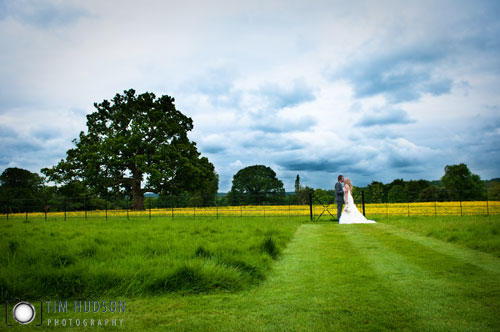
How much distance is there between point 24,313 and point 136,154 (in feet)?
103

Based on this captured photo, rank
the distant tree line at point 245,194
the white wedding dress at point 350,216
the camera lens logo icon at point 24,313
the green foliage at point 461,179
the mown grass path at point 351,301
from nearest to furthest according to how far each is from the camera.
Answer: the mown grass path at point 351,301 < the camera lens logo icon at point 24,313 < the white wedding dress at point 350,216 < the distant tree line at point 245,194 < the green foliage at point 461,179

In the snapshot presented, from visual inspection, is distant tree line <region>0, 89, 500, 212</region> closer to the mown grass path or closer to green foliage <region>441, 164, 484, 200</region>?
the mown grass path

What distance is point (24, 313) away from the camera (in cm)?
390

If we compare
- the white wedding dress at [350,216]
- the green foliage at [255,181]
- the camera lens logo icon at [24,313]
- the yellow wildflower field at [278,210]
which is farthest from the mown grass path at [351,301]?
the green foliage at [255,181]

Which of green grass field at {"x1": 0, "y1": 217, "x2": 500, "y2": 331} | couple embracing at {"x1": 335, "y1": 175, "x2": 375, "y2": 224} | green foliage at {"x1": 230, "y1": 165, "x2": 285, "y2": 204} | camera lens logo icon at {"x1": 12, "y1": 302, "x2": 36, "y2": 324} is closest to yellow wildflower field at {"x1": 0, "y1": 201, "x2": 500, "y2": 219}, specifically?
couple embracing at {"x1": 335, "y1": 175, "x2": 375, "y2": 224}

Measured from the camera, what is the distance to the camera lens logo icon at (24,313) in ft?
12.5

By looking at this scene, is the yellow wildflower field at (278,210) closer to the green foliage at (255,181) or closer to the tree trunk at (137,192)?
the tree trunk at (137,192)

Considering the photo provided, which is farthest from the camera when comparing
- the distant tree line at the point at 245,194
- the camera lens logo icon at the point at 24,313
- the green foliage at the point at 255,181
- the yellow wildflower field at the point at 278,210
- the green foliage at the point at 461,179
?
the green foliage at the point at 461,179

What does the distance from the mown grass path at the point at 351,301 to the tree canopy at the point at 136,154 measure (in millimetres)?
27165

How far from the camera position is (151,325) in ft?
12.0

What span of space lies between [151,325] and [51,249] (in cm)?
489

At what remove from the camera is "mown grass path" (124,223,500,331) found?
360 centimetres

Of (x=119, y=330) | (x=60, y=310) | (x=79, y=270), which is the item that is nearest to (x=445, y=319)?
(x=119, y=330)

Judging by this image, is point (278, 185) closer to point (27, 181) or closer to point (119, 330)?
point (27, 181)
